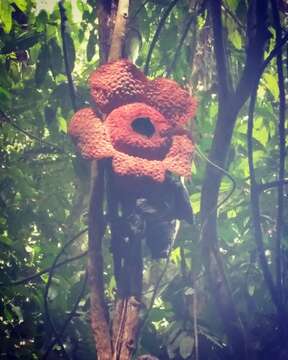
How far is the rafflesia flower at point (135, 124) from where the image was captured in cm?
186

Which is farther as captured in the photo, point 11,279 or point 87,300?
point 87,300

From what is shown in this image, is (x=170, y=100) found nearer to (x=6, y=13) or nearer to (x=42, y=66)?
(x=42, y=66)

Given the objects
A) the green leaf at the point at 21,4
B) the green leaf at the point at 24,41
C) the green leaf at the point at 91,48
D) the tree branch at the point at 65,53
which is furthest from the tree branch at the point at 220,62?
the green leaf at the point at 21,4

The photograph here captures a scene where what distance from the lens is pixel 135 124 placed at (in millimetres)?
1998

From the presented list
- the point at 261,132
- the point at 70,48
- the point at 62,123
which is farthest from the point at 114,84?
the point at 261,132

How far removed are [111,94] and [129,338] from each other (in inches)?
40.3

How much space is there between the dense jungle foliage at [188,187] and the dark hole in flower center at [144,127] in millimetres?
354

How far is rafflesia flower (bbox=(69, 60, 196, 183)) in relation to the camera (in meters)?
1.86

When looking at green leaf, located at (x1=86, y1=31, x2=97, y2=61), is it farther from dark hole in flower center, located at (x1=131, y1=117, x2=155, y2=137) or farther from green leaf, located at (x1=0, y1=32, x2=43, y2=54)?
dark hole in flower center, located at (x1=131, y1=117, x2=155, y2=137)

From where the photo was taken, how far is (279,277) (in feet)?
7.41

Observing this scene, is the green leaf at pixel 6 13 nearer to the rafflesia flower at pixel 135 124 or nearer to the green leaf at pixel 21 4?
the green leaf at pixel 21 4

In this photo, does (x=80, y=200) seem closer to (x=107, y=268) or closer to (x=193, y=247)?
(x=107, y=268)

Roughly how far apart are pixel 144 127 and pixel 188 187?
1.19 m

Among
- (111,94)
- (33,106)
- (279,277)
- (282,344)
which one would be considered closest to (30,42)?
(33,106)
